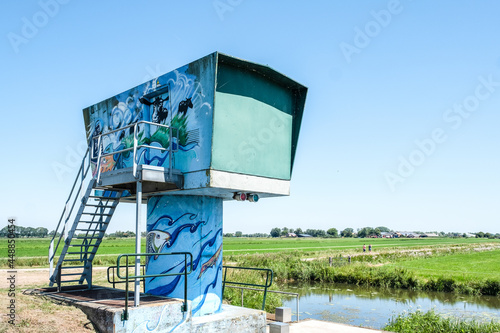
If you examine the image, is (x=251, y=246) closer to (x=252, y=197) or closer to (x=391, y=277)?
(x=391, y=277)

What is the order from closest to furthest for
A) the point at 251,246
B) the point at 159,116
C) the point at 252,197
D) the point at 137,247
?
1. the point at 137,247
2. the point at 252,197
3. the point at 159,116
4. the point at 251,246

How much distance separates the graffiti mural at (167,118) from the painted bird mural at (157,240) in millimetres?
1890

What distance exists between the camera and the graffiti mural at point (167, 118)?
10.5 metres

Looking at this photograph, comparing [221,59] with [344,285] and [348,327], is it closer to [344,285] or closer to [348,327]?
[348,327]

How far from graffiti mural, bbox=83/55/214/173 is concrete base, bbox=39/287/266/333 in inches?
130

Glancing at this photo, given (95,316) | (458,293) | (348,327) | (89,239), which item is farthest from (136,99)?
(458,293)

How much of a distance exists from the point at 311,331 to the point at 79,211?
23.5ft

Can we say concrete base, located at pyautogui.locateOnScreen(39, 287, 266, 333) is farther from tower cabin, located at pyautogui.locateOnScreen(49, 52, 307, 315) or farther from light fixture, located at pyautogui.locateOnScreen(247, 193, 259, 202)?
light fixture, located at pyautogui.locateOnScreen(247, 193, 259, 202)

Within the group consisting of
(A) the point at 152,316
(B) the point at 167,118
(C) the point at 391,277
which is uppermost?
(B) the point at 167,118

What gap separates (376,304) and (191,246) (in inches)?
680

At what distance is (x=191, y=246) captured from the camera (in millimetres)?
11203

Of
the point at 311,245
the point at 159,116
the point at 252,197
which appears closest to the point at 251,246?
the point at 311,245

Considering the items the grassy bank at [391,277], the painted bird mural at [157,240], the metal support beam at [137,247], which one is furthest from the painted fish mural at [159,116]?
the grassy bank at [391,277]

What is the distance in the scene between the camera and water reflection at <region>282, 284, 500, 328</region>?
2116 centimetres
